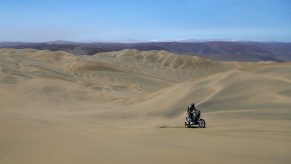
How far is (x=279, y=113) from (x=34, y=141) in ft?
34.6

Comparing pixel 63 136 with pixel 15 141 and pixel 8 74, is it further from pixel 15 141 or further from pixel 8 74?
pixel 8 74

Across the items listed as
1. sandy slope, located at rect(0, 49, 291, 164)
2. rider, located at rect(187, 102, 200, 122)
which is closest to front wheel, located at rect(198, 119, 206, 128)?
rider, located at rect(187, 102, 200, 122)

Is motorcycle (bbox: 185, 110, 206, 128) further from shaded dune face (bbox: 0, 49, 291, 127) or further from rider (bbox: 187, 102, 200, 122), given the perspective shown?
shaded dune face (bbox: 0, 49, 291, 127)

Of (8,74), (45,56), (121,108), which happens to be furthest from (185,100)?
(45,56)

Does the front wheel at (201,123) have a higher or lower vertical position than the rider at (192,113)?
lower

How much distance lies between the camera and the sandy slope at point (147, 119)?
→ 280 inches

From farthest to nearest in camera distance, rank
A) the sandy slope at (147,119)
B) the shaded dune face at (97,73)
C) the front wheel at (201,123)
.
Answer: the shaded dune face at (97,73), the front wheel at (201,123), the sandy slope at (147,119)

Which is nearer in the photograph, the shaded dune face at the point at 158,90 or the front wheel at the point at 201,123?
the front wheel at the point at 201,123

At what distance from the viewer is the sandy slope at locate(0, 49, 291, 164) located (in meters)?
7.12

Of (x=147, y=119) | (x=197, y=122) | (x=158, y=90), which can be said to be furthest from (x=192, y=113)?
(x=158, y=90)

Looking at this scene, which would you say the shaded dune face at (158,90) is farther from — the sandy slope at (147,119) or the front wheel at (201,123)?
the front wheel at (201,123)

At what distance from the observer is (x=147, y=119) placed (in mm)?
18797

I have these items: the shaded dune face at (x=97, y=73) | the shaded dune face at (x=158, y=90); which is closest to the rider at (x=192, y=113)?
the shaded dune face at (x=158, y=90)

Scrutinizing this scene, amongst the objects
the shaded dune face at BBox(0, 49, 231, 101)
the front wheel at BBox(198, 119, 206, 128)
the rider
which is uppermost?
the rider
